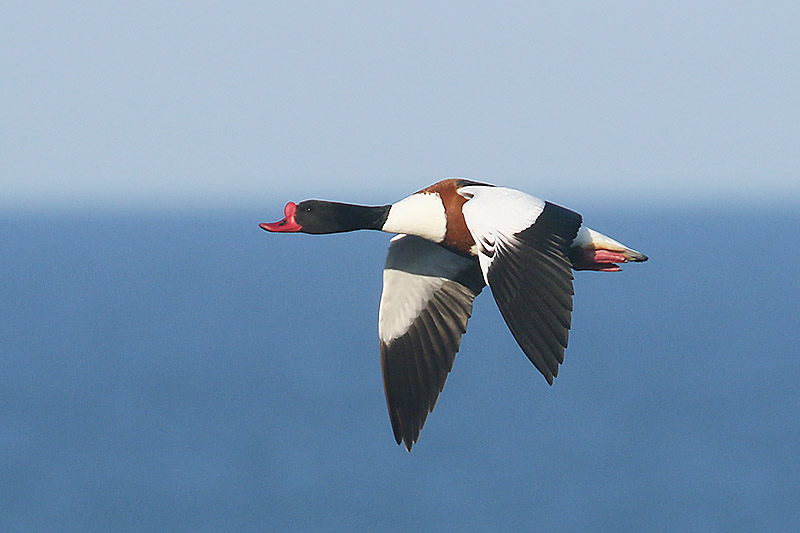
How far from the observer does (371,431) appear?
10612cm

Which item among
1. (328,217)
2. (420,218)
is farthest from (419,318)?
(328,217)

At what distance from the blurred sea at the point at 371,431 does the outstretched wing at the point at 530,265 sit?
83.6 metres

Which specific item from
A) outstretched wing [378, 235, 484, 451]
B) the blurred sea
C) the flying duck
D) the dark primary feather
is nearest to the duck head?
the flying duck

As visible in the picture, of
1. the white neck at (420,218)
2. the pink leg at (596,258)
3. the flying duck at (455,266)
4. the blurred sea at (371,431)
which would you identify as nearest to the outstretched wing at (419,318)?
the flying duck at (455,266)

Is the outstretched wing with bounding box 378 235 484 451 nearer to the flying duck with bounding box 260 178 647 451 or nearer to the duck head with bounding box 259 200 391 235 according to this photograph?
the flying duck with bounding box 260 178 647 451

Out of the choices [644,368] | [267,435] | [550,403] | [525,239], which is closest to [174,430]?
[267,435]

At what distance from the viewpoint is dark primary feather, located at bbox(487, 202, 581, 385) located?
720 cm

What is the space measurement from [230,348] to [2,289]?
269ft

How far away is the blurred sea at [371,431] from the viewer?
303 ft

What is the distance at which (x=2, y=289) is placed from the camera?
199625mm

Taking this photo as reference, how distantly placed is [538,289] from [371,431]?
100.0 meters

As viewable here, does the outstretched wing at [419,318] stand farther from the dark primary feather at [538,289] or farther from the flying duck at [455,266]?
the dark primary feather at [538,289]

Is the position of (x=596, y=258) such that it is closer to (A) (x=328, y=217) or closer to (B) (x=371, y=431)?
(A) (x=328, y=217)

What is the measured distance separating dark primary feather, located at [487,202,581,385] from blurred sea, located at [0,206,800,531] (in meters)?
83.9
